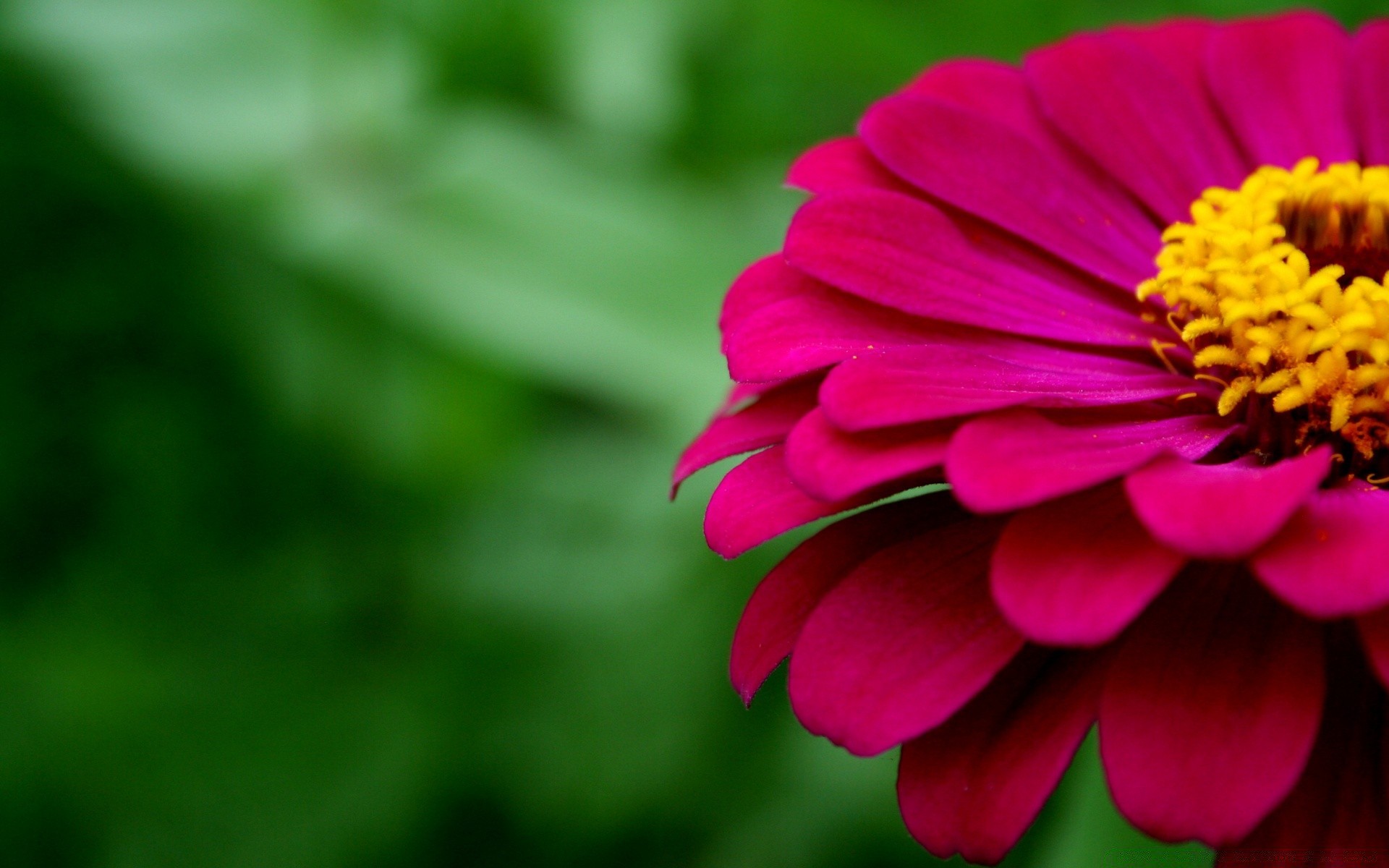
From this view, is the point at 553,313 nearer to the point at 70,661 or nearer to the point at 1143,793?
the point at 70,661

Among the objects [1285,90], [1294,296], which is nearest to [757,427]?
[1294,296]

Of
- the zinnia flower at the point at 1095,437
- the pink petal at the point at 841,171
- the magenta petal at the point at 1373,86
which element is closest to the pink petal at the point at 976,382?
the zinnia flower at the point at 1095,437

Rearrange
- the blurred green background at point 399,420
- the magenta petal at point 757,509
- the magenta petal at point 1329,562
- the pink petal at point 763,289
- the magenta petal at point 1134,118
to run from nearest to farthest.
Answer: the magenta petal at point 1329,562
the magenta petal at point 757,509
the pink petal at point 763,289
the magenta petal at point 1134,118
the blurred green background at point 399,420

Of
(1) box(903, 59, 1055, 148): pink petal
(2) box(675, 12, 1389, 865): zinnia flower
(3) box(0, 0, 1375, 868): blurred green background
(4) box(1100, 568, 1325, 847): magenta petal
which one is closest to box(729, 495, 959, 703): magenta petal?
(2) box(675, 12, 1389, 865): zinnia flower

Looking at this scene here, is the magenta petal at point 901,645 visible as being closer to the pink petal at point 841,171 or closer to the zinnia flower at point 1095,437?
the zinnia flower at point 1095,437

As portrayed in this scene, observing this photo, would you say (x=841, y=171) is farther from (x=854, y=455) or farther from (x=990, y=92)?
(x=854, y=455)

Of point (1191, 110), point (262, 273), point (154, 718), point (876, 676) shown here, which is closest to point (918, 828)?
point (876, 676)

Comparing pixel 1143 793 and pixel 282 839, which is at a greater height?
pixel 1143 793
